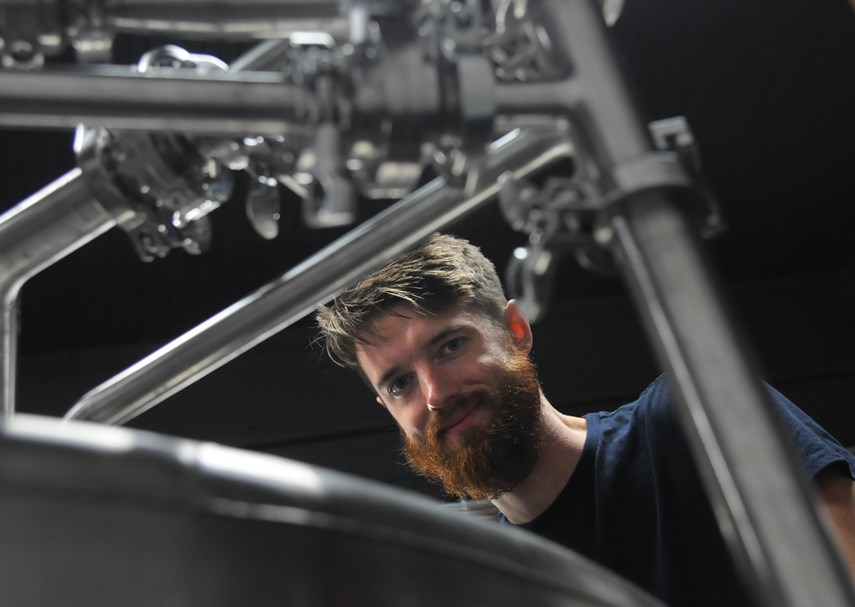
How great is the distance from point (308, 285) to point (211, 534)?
0.73 feet

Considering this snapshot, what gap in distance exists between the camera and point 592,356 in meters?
5.31

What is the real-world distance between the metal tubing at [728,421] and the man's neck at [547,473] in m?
1.05

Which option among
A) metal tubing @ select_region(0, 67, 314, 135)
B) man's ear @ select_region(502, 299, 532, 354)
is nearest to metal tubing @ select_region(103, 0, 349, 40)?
metal tubing @ select_region(0, 67, 314, 135)

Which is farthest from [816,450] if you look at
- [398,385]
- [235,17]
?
[235,17]

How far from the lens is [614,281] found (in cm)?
533

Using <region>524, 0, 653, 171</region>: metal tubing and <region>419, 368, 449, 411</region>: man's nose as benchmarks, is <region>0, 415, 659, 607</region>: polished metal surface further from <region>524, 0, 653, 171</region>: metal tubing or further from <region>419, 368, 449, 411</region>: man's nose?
<region>419, 368, 449, 411</region>: man's nose

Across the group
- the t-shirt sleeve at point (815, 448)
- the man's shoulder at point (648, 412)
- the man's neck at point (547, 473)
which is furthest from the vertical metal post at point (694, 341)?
the man's neck at point (547, 473)

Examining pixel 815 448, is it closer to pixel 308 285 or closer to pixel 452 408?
pixel 452 408

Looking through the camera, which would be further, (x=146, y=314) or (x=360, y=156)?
(x=146, y=314)

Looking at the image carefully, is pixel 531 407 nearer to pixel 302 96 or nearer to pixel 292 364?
pixel 302 96

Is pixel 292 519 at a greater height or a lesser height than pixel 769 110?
greater

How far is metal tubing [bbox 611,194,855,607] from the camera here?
242 millimetres

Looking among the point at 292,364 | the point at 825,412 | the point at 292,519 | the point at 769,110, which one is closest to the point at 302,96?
the point at 292,519

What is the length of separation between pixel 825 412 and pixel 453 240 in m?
4.43
